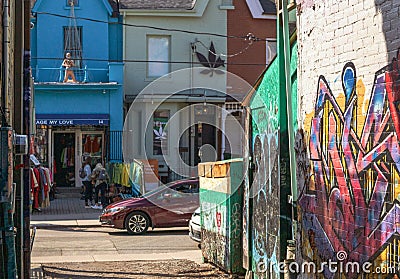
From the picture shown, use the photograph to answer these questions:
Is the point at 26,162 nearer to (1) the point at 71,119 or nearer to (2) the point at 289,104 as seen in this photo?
(2) the point at 289,104

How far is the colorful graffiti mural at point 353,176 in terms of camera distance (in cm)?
637

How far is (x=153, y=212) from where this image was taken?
20.1 meters

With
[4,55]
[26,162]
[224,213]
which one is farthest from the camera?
[224,213]

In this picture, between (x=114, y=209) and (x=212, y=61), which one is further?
(x=212, y=61)

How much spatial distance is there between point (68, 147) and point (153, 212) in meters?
12.7

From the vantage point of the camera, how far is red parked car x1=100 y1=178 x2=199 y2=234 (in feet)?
65.6

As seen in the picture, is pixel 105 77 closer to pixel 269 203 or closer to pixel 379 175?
pixel 269 203

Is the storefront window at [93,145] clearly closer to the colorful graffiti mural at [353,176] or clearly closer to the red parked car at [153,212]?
the red parked car at [153,212]

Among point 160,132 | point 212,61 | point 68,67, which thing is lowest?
point 160,132

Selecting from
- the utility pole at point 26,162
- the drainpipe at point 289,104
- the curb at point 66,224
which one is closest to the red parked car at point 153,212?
the curb at point 66,224

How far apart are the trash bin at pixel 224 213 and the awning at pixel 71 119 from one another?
56.9 ft

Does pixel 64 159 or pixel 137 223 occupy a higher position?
pixel 64 159

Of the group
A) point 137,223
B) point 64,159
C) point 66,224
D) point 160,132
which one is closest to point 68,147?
point 64,159

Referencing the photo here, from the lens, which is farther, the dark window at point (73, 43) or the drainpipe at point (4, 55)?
the dark window at point (73, 43)
